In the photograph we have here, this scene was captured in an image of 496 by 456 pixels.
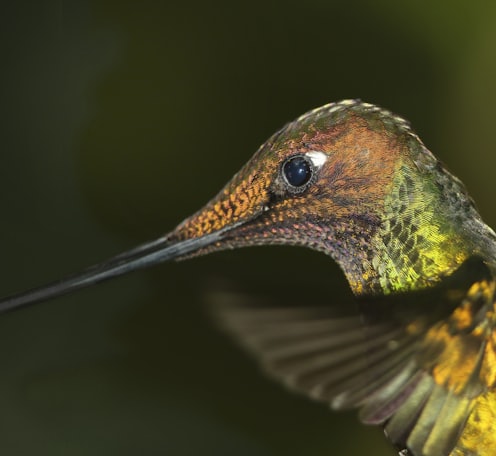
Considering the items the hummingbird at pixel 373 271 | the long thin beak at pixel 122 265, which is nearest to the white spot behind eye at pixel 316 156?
the hummingbird at pixel 373 271

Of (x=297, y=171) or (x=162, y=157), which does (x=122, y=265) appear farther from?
(x=162, y=157)

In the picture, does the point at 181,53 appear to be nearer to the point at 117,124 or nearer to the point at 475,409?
the point at 117,124

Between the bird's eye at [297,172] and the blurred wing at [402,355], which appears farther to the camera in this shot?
the bird's eye at [297,172]

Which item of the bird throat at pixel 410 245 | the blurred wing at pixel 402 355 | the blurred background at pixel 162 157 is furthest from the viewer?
the blurred background at pixel 162 157

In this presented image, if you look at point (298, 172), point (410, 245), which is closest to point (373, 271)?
point (410, 245)

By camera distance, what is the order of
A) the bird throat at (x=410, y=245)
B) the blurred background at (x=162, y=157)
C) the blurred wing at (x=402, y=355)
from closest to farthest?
1. the blurred wing at (x=402, y=355)
2. the bird throat at (x=410, y=245)
3. the blurred background at (x=162, y=157)

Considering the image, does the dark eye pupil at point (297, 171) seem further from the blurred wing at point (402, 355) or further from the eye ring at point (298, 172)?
the blurred wing at point (402, 355)
